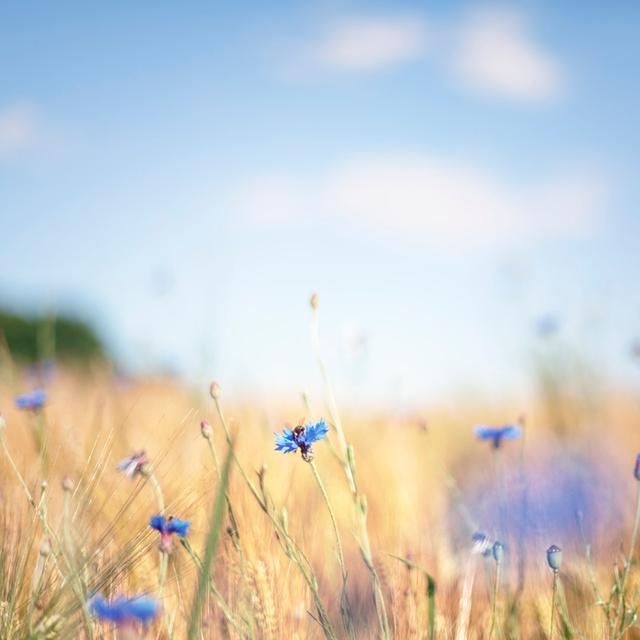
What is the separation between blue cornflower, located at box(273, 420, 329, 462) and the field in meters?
0.04

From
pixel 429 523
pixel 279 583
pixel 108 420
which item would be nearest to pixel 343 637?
pixel 279 583

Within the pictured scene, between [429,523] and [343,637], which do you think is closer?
[343,637]

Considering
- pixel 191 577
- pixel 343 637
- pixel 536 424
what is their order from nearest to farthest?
1. pixel 343 637
2. pixel 191 577
3. pixel 536 424

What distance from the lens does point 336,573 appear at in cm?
148

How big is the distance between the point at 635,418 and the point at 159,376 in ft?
8.09

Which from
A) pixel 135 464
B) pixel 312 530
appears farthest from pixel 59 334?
pixel 135 464

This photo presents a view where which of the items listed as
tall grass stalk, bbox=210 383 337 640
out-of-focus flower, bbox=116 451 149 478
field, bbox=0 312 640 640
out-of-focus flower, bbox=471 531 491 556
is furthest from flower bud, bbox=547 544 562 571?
out-of-focus flower, bbox=116 451 149 478

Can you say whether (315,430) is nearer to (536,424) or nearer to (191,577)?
(191,577)

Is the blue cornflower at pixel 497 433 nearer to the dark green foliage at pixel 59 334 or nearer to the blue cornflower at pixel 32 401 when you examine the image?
the blue cornflower at pixel 32 401

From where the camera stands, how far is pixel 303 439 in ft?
3.31

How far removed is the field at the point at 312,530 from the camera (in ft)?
3.15

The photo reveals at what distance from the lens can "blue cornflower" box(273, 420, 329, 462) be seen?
3.28 ft

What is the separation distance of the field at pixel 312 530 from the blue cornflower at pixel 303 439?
0.04 meters

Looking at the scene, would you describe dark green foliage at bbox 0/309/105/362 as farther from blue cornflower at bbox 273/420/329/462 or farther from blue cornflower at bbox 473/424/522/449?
blue cornflower at bbox 273/420/329/462
